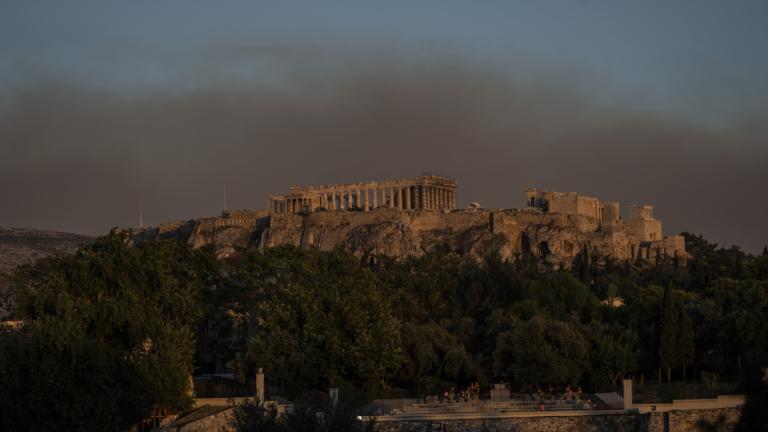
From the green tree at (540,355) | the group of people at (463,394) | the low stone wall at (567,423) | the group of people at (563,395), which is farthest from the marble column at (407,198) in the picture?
the low stone wall at (567,423)

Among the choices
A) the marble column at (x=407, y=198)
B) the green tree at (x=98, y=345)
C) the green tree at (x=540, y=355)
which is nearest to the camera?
the green tree at (x=98, y=345)

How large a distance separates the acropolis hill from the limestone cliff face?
0.22ft

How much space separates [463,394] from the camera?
140ft

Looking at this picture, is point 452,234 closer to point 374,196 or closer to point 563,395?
point 374,196

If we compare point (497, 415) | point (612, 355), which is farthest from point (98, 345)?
point (612, 355)

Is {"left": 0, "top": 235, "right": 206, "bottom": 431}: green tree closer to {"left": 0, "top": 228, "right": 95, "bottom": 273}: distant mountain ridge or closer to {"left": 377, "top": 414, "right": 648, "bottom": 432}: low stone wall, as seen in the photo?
{"left": 377, "top": 414, "right": 648, "bottom": 432}: low stone wall

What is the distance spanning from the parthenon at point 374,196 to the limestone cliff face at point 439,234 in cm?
600

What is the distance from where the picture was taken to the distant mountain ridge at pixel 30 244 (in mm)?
76375

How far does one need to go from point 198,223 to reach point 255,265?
1625 inches

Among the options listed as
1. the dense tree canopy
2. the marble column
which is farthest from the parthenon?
the dense tree canopy

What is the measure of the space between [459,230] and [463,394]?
46.4 meters

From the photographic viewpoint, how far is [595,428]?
37.0 meters

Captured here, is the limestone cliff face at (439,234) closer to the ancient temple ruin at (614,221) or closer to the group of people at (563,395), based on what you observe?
the ancient temple ruin at (614,221)

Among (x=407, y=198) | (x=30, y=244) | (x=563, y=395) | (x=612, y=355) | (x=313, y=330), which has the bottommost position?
(x=563, y=395)
